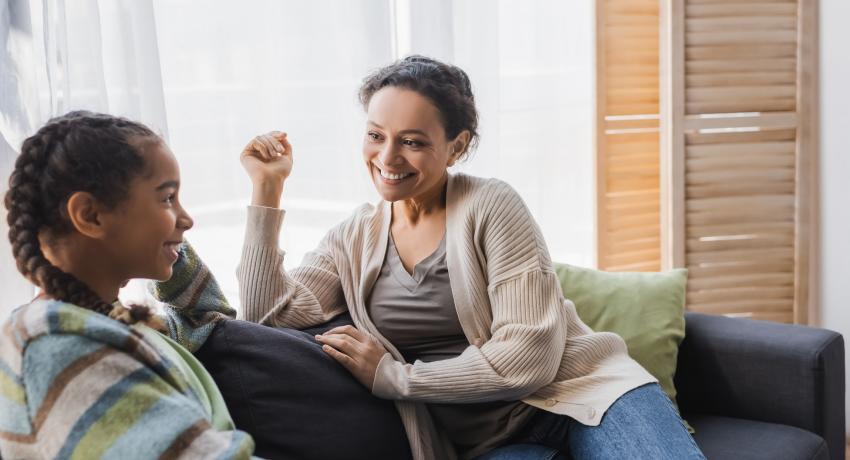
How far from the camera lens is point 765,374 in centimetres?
200

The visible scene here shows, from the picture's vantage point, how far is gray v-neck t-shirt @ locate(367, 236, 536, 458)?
163cm

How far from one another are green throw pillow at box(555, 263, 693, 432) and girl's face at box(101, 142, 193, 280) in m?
1.21

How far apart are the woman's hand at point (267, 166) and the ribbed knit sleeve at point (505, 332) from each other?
0.37m

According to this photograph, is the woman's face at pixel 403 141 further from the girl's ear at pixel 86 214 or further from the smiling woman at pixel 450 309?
the girl's ear at pixel 86 214

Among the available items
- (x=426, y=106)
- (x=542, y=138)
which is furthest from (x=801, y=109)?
(x=426, y=106)

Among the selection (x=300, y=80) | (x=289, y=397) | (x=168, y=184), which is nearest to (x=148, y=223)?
(x=168, y=184)

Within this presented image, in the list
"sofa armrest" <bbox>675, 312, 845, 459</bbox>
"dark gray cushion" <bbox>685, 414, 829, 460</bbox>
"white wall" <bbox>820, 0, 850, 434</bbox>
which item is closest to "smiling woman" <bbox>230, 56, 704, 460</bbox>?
"dark gray cushion" <bbox>685, 414, 829, 460</bbox>

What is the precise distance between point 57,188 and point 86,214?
0.14ft

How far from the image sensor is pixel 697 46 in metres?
2.68

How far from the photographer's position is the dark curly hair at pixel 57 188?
3.30ft

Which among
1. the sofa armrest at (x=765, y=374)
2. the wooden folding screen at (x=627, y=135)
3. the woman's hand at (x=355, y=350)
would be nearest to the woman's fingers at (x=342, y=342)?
the woman's hand at (x=355, y=350)

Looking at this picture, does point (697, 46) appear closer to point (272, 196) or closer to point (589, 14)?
point (589, 14)

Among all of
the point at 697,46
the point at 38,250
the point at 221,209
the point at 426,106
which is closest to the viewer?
the point at 38,250

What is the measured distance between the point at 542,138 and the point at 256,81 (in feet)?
3.56
